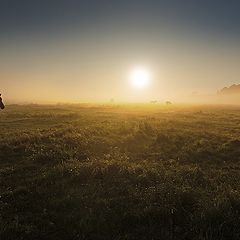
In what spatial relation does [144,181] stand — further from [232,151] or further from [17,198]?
[232,151]

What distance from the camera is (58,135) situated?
30.7 metres

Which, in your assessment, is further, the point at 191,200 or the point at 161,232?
the point at 191,200

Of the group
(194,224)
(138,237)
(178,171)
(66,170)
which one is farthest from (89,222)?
(178,171)

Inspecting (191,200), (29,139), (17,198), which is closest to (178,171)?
(191,200)

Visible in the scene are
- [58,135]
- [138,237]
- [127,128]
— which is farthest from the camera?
[127,128]

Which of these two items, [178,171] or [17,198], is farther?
[178,171]

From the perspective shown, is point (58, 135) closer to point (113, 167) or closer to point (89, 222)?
point (113, 167)

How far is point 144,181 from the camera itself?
17188 mm

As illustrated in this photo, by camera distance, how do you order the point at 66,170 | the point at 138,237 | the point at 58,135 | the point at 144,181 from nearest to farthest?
the point at 138,237 → the point at 144,181 → the point at 66,170 → the point at 58,135

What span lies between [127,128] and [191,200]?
2168 centimetres

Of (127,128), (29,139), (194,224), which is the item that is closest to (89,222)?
(194,224)

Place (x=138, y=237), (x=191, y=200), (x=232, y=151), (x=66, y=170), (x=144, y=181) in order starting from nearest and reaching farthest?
(x=138, y=237) < (x=191, y=200) < (x=144, y=181) < (x=66, y=170) < (x=232, y=151)

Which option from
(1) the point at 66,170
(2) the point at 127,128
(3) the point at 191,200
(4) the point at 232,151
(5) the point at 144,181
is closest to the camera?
(3) the point at 191,200

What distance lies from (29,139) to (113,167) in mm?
10338
